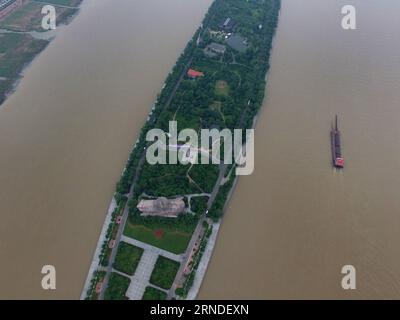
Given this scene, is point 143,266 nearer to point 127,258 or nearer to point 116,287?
point 127,258

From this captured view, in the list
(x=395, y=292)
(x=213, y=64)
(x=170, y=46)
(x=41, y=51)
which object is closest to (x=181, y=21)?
(x=170, y=46)

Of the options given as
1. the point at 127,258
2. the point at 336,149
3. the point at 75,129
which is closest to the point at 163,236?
the point at 127,258

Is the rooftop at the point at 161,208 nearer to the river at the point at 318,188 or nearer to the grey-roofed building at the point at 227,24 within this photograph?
the river at the point at 318,188

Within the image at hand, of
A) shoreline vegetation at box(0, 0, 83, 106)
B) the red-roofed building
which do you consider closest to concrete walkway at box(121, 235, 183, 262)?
the red-roofed building

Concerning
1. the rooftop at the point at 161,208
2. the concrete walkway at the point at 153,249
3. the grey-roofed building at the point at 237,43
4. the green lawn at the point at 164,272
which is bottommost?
the green lawn at the point at 164,272

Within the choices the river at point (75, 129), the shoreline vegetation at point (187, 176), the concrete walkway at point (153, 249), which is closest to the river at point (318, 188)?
the shoreline vegetation at point (187, 176)

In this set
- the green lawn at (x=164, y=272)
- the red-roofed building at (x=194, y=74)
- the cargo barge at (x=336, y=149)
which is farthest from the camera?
the red-roofed building at (x=194, y=74)

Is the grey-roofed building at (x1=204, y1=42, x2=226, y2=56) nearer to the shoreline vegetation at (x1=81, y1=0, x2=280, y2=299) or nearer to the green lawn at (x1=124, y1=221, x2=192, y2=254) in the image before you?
the shoreline vegetation at (x1=81, y1=0, x2=280, y2=299)
